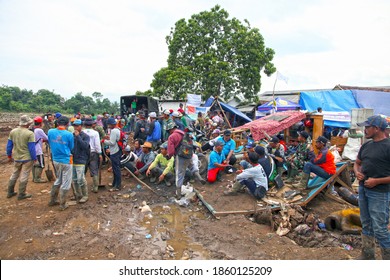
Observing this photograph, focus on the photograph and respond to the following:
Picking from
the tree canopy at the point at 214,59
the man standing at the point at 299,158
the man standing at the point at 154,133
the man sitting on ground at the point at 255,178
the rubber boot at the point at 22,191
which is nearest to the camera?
the man sitting on ground at the point at 255,178

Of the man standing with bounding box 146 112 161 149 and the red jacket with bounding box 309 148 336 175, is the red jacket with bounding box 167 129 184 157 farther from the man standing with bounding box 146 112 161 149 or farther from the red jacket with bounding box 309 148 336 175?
the red jacket with bounding box 309 148 336 175

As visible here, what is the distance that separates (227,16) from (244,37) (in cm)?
219

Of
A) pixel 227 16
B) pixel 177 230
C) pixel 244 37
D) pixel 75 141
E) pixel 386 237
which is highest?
pixel 227 16

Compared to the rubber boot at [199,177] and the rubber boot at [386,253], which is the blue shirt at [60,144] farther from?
the rubber boot at [386,253]

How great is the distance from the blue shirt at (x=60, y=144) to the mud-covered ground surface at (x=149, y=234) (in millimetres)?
1099

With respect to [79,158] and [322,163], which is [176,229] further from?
[322,163]

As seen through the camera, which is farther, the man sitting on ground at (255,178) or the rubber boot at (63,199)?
the man sitting on ground at (255,178)

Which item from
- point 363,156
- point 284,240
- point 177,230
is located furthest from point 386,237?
point 177,230

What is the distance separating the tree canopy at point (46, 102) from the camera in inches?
1238

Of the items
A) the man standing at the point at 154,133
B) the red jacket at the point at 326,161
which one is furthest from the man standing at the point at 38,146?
→ the red jacket at the point at 326,161

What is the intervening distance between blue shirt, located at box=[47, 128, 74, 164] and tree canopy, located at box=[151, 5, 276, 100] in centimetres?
1322

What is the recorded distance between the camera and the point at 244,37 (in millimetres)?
18234

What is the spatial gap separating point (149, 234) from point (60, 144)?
2563 mm

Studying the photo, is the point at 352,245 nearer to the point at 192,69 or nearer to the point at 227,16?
the point at 192,69
